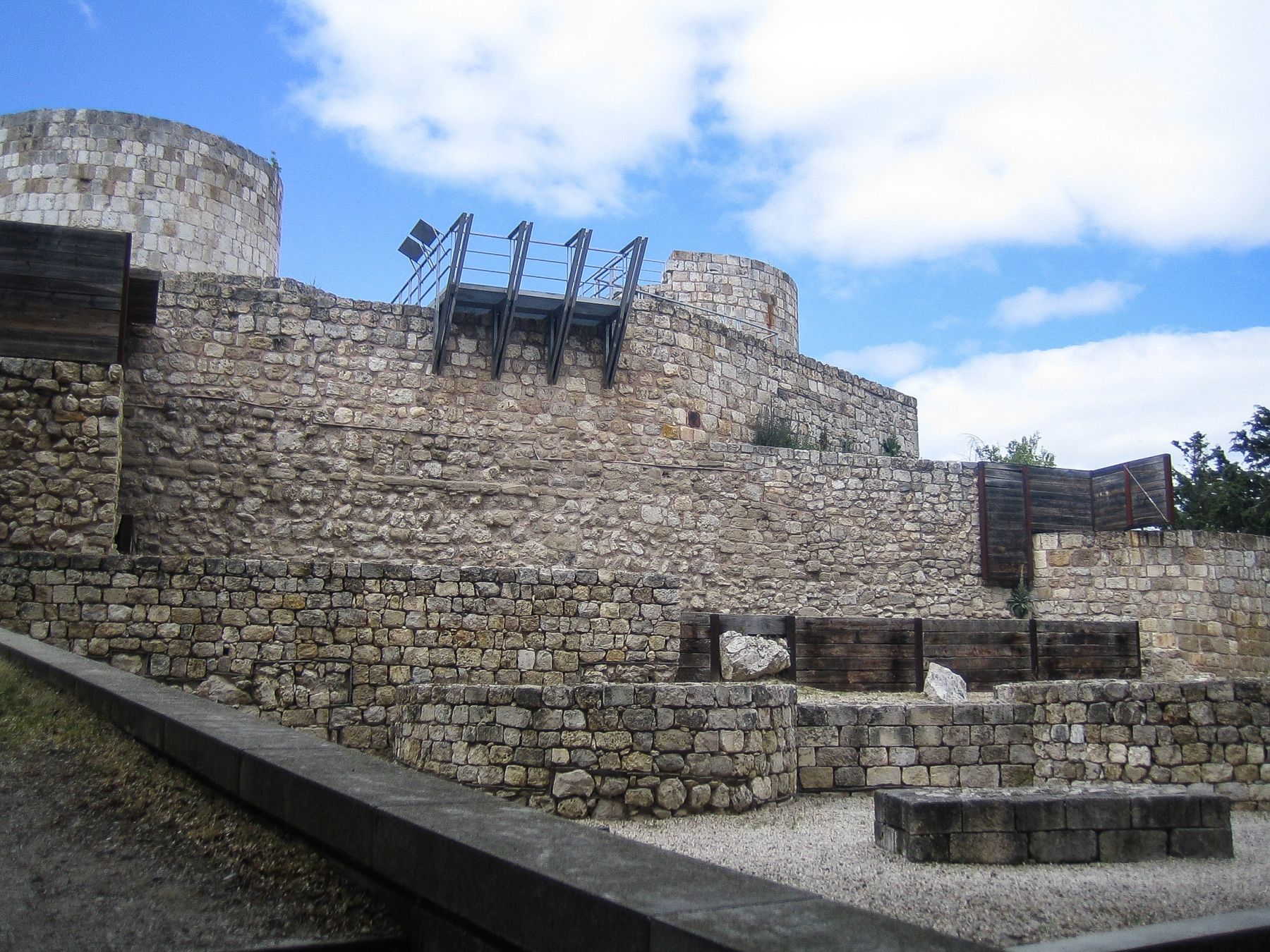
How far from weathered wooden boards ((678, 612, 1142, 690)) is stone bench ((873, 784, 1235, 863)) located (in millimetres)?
4620

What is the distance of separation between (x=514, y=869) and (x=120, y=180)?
15499 millimetres

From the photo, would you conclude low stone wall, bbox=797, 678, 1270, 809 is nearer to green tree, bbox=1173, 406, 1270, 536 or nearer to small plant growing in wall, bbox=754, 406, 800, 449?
small plant growing in wall, bbox=754, 406, 800, 449

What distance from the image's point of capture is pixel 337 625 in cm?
1021

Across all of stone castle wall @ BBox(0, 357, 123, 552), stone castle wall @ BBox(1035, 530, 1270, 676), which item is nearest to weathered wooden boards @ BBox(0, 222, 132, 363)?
stone castle wall @ BBox(0, 357, 123, 552)

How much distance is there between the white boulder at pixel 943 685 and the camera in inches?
500

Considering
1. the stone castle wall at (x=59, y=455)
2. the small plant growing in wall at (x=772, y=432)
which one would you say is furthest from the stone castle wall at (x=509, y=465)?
the stone castle wall at (x=59, y=455)

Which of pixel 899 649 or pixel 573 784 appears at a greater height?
pixel 899 649

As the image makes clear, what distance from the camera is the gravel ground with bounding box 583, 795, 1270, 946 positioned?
20.1 ft

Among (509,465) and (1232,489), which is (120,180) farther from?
(1232,489)

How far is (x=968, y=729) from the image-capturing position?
33.8 ft

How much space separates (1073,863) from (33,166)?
15.0 m

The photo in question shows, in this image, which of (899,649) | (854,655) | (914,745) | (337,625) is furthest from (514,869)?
(899,649)

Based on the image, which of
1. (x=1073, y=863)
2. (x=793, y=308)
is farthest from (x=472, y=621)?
(x=793, y=308)

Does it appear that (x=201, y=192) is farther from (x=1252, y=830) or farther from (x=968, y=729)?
(x=1252, y=830)
